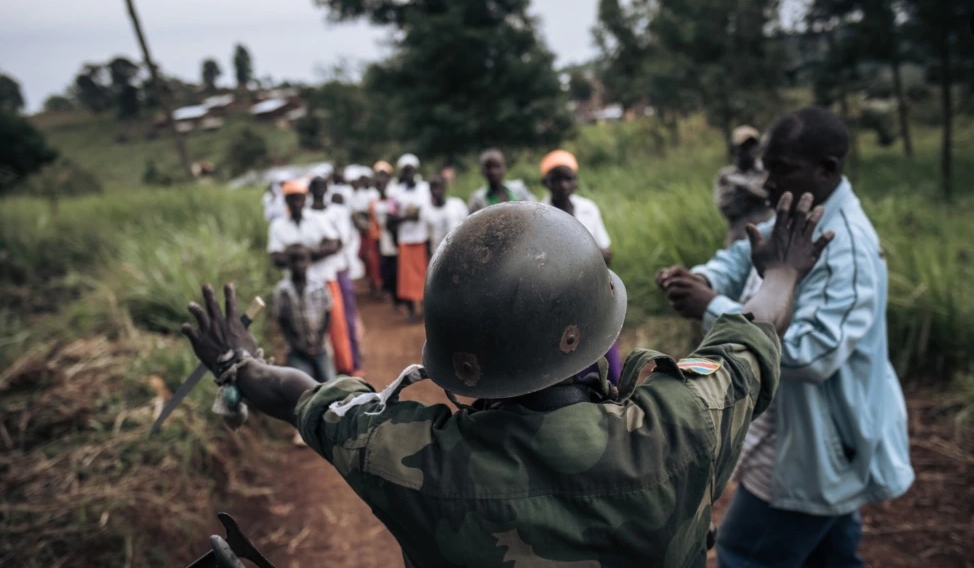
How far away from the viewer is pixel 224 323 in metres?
1.51

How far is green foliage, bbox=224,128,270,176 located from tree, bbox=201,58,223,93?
39193 mm

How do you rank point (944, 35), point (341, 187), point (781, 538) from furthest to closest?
1. point (341, 187)
2. point (944, 35)
3. point (781, 538)

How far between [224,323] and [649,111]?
16.2 m

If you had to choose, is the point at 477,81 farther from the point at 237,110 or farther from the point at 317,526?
the point at 237,110

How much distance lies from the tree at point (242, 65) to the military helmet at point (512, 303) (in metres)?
72.4

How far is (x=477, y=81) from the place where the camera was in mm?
14086


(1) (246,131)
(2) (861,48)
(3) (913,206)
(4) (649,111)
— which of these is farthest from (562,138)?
(1) (246,131)

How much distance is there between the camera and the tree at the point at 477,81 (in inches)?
540

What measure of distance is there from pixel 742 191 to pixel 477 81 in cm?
1060

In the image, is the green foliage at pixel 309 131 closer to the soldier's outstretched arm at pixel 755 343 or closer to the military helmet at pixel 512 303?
the soldier's outstretched arm at pixel 755 343

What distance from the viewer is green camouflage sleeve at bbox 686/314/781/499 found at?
109cm

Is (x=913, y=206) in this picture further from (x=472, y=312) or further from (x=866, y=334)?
(x=472, y=312)

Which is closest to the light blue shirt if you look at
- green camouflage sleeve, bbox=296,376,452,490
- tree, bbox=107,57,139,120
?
green camouflage sleeve, bbox=296,376,452,490

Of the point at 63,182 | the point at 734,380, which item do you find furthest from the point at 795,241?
the point at 63,182
